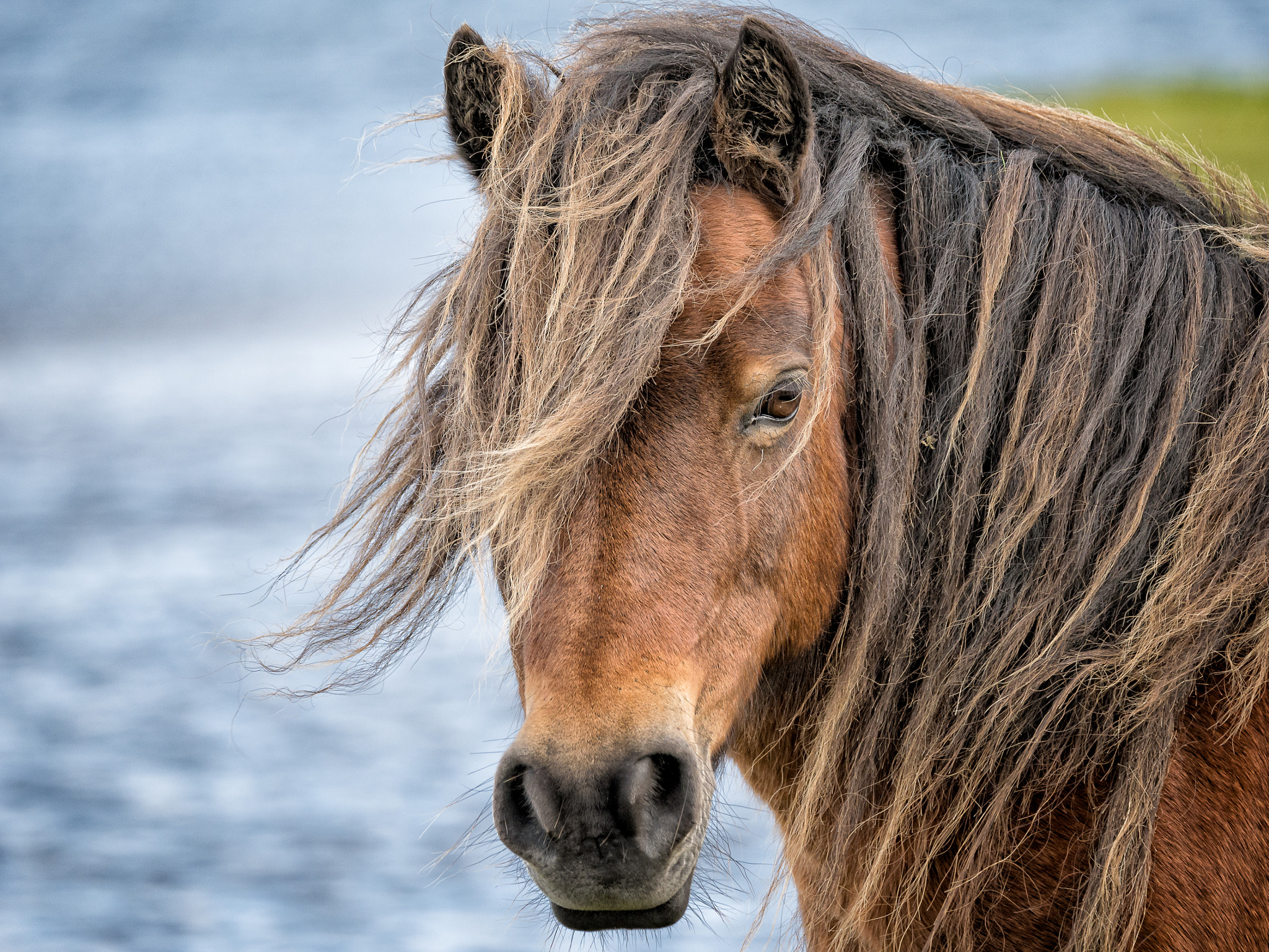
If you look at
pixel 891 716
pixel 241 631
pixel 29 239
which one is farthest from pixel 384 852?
pixel 29 239

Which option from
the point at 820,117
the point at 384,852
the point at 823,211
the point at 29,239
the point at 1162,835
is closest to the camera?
the point at 1162,835

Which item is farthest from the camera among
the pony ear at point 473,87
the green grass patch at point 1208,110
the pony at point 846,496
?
the green grass patch at point 1208,110

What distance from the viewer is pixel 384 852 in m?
4.96

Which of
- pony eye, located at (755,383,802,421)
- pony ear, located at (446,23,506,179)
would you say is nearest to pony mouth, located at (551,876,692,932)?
pony eye, located at (755,383,802,421)

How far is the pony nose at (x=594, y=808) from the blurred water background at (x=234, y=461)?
0.30 metres

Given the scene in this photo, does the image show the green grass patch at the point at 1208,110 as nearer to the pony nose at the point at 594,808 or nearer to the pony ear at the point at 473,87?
the pony ear at the point at 473,87

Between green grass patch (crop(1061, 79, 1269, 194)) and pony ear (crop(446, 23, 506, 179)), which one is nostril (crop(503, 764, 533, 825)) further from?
green grass patch (crop(1061, 79, 1269, 194))

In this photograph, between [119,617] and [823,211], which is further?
[119,617]

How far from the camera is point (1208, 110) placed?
14.5 m

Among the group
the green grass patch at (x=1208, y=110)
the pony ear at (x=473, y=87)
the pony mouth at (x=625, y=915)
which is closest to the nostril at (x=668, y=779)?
the pony mouth at (x=625, y=915)

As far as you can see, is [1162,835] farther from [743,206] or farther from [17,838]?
[17,838]

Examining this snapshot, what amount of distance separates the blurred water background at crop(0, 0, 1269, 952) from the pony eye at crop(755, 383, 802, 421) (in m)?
0.59

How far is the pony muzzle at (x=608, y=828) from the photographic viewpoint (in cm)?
145

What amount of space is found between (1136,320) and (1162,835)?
83 cm
